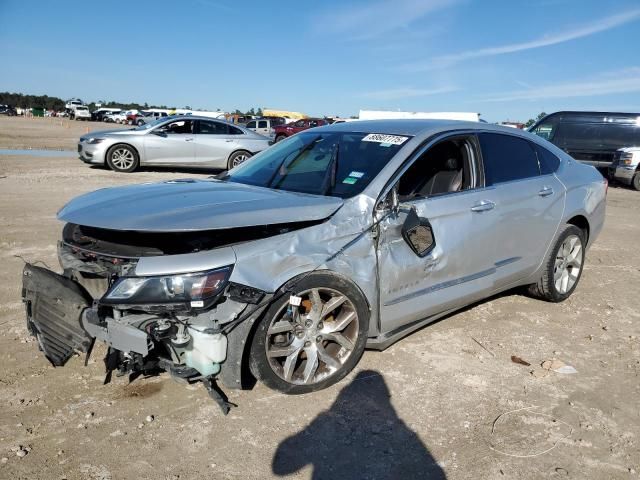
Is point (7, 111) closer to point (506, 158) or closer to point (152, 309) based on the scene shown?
point (506, 158)

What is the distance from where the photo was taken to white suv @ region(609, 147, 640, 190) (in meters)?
16.1

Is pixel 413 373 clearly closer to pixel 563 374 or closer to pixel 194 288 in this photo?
pixel 563 374

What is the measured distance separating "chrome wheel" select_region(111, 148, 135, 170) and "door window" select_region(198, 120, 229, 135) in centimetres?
188

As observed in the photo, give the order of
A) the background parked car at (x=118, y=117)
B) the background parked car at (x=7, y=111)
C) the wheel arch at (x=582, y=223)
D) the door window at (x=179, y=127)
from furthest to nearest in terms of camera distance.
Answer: the background parked car at (x=7, y=111)
the background parked car at (x=118, y=117)
the door window at (x=179, y=127)
the wheel arch at (x=582, y=223)

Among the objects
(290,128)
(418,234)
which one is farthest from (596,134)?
(290,128)

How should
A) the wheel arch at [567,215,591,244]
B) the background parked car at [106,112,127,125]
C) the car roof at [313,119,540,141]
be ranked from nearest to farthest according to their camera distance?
1. the car roof at [313,119,540,141]
2. the wheel arch at [567,215,591,244]
3. the background parked car at [106,112,127,125]

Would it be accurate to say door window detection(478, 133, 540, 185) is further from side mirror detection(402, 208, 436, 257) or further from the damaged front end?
the damaged front end

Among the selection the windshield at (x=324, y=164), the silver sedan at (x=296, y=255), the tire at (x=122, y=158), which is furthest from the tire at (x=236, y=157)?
the silver sedan at (x=296, y=255)

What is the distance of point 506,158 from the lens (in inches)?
177

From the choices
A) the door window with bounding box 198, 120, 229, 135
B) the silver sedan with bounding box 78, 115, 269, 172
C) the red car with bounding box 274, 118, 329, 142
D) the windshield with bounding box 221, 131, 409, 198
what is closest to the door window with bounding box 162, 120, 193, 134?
the silver sedan with bounding box 78, 115, 269, 172

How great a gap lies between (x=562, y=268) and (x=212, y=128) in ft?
36.2

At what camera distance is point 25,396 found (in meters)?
3.16

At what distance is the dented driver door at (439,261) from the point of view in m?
3.47

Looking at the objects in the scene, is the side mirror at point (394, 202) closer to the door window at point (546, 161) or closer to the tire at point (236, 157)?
the door window at point (546, 161)
